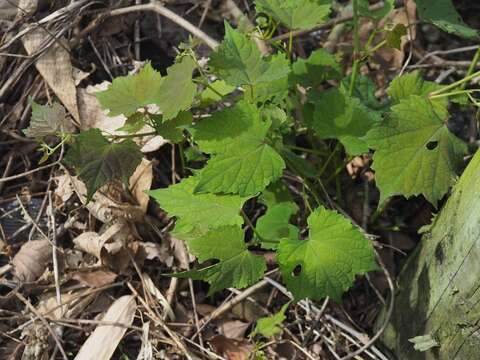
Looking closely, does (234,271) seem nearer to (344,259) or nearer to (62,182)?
(344,259)

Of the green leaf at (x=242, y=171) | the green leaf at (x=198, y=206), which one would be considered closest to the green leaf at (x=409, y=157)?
the green leaf at (x=242, y=171)

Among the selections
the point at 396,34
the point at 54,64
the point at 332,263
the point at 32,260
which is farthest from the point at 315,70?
the point at 32,260

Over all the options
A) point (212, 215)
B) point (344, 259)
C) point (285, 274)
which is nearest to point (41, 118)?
point (212, 215)

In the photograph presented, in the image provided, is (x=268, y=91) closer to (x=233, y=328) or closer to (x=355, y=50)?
(x=355, y=50)

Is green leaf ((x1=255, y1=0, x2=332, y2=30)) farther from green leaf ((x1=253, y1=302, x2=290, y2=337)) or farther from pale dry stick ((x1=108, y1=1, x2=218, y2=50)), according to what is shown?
green leaf ((x1=253, y1=302, x2=290, y2=337))

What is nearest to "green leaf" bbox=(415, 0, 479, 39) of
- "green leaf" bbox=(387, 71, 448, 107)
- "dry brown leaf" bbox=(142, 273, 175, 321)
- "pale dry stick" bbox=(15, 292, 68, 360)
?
"green leaf" bbox=(387, 71, 448, 107)

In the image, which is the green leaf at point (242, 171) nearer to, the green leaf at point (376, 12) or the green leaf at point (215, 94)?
the green leaf at point (215, 94)
